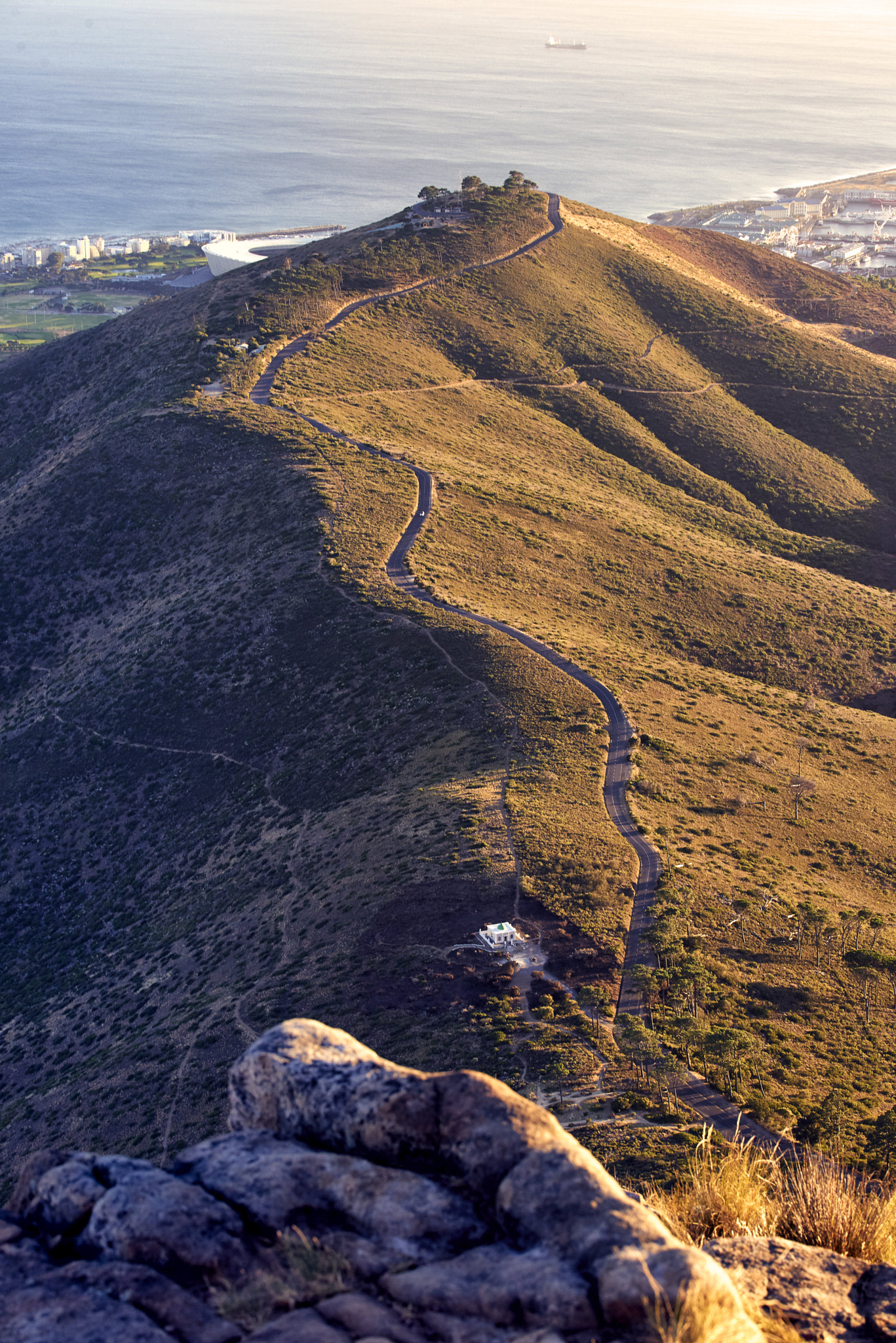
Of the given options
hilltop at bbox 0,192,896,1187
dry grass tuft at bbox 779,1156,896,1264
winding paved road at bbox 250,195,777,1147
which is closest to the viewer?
dry grass tuft at bbox 779,1156,896,1264

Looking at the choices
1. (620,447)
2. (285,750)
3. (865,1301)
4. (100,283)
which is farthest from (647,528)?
(100,283)

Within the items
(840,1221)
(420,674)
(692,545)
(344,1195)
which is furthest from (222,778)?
(344,1195)

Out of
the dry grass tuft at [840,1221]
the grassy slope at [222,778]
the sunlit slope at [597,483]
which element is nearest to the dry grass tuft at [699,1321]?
the dry grass tuft at [840,1221]

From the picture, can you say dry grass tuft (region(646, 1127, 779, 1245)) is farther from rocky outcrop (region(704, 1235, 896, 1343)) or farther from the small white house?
the small white house

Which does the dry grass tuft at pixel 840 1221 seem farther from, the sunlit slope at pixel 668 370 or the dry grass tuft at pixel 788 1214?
the sunlit slope at pixel 668 370

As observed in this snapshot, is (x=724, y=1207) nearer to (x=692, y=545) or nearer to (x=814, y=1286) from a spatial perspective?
(x=814, y=1286)

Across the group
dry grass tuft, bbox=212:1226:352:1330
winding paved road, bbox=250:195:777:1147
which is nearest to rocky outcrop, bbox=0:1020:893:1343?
dry grass tuft, bbox=212:1226:352:1330
